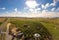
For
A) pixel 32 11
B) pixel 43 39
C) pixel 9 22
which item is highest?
pixel 32 11

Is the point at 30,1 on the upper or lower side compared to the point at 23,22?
upper

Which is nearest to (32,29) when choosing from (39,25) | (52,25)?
(39,25)

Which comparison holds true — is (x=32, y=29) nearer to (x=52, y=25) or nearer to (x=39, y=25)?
(x=39, y=25)

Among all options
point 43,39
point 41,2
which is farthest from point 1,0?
point 43,39

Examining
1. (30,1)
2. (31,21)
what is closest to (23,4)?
(30,1)

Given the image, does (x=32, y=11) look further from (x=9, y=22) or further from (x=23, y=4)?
(x=9, y=22)

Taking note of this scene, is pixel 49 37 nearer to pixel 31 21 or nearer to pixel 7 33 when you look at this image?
pixel 31 21
